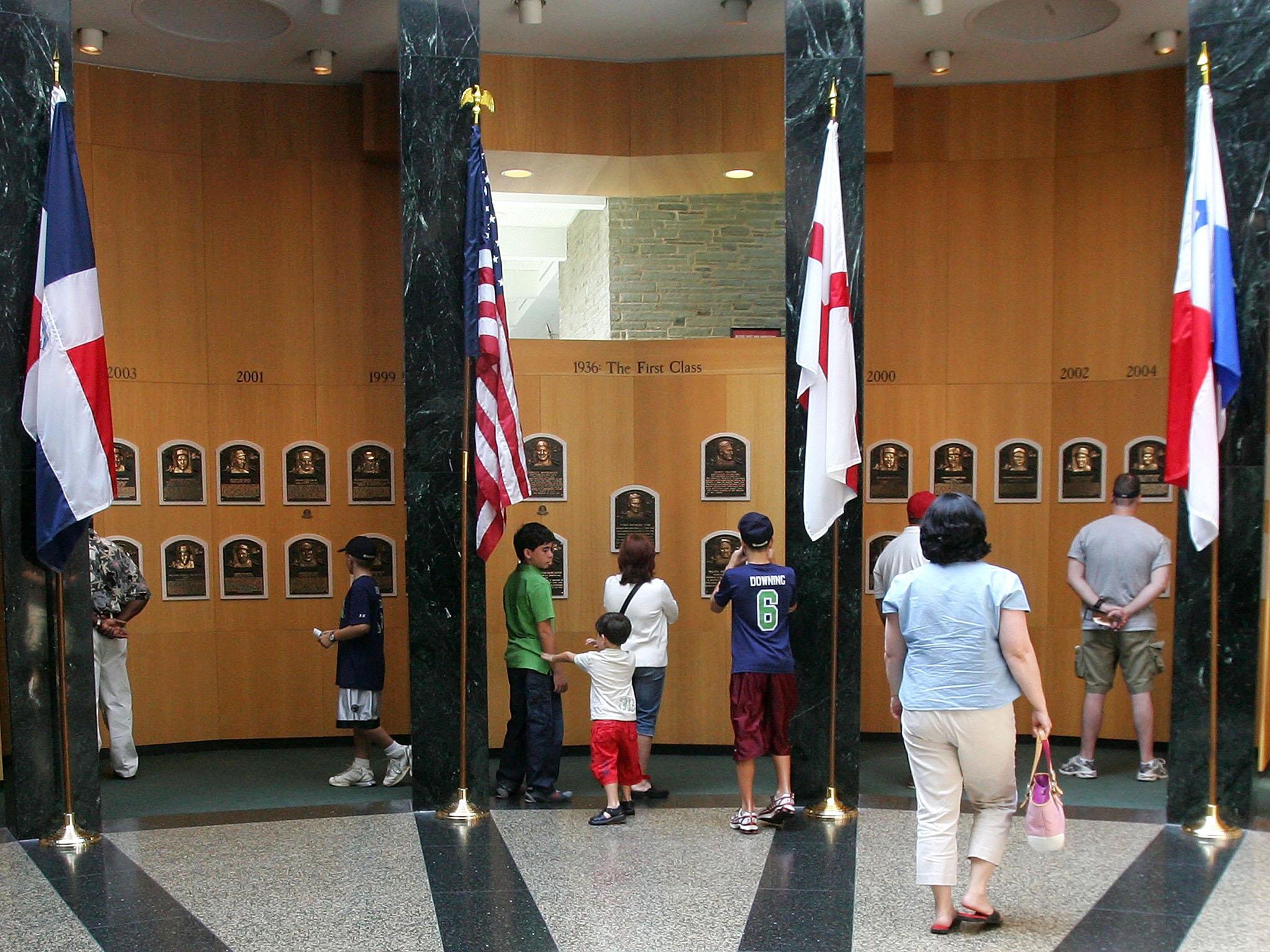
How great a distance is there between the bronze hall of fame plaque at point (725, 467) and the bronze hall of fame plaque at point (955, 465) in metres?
1.51

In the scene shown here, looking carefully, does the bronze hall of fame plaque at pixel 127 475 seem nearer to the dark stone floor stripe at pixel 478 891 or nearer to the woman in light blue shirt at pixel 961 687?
the dark stone floor stripe at pixel 478 891

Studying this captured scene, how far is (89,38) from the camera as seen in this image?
8195mm

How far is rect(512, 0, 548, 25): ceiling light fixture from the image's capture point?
7836 mm

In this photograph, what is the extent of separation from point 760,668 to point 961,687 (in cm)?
197

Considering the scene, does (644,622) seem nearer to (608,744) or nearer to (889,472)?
(608,744)

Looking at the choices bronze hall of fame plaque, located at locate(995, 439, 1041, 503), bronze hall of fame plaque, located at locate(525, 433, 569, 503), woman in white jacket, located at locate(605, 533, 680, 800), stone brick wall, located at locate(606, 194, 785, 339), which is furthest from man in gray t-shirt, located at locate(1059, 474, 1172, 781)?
stone brick wall, located at locate(606, 194, 785, 339)

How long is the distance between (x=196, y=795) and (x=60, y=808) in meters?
1.32

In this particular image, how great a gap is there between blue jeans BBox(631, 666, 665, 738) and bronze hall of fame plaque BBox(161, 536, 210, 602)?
3662mm

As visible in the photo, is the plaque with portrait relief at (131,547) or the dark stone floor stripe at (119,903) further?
the plaque with portrait relief at (131,547)

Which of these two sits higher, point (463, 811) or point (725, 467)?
point (725, 467)

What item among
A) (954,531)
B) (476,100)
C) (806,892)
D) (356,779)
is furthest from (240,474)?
(954,531)

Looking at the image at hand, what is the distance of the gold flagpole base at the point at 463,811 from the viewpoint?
6.81 meters

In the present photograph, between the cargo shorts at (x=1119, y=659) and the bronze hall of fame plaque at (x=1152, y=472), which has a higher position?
the bronze hall of fame plaque at (x=1152, y=472)

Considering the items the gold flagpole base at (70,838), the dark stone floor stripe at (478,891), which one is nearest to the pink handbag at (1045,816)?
the dark stone floor stripe at (478,891)
